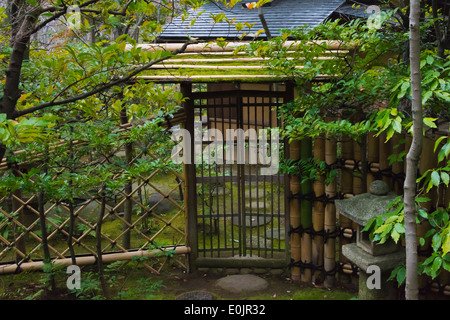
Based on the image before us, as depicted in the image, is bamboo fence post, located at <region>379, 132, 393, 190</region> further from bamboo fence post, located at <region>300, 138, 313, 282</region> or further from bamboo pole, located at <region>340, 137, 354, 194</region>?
bamboo fence post, located at <region>300, 138, 313, 282</region>

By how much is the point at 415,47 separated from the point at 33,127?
2123 millimetres

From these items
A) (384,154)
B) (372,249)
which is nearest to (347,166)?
(384,154)

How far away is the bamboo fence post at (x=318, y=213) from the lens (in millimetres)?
5078

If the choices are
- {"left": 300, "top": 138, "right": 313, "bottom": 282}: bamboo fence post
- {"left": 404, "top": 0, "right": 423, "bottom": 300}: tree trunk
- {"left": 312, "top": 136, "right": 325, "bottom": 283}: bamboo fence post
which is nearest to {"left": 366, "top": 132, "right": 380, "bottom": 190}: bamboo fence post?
{"left": 312, "top": 136, "right": 325, "bottom": 283}: bamboo fence post

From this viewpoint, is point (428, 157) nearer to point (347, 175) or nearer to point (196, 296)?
point (347, 175)

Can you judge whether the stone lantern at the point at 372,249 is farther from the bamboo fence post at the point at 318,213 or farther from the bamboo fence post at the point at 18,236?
the bamboo fence post at the point at 18,236

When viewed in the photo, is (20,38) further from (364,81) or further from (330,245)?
(330,245)

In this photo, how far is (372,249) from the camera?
3.95m

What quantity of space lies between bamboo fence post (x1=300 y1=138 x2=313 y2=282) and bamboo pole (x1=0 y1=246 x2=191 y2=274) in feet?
5.03

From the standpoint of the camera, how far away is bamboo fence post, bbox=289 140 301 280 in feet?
17.4

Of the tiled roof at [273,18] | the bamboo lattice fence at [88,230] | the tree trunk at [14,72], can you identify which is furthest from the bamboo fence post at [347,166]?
the tiled roof at [273,18]

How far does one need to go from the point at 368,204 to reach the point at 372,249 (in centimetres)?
42

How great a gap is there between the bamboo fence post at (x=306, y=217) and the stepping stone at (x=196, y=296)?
1.24m

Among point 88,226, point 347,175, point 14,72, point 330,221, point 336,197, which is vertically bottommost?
point 88,226
